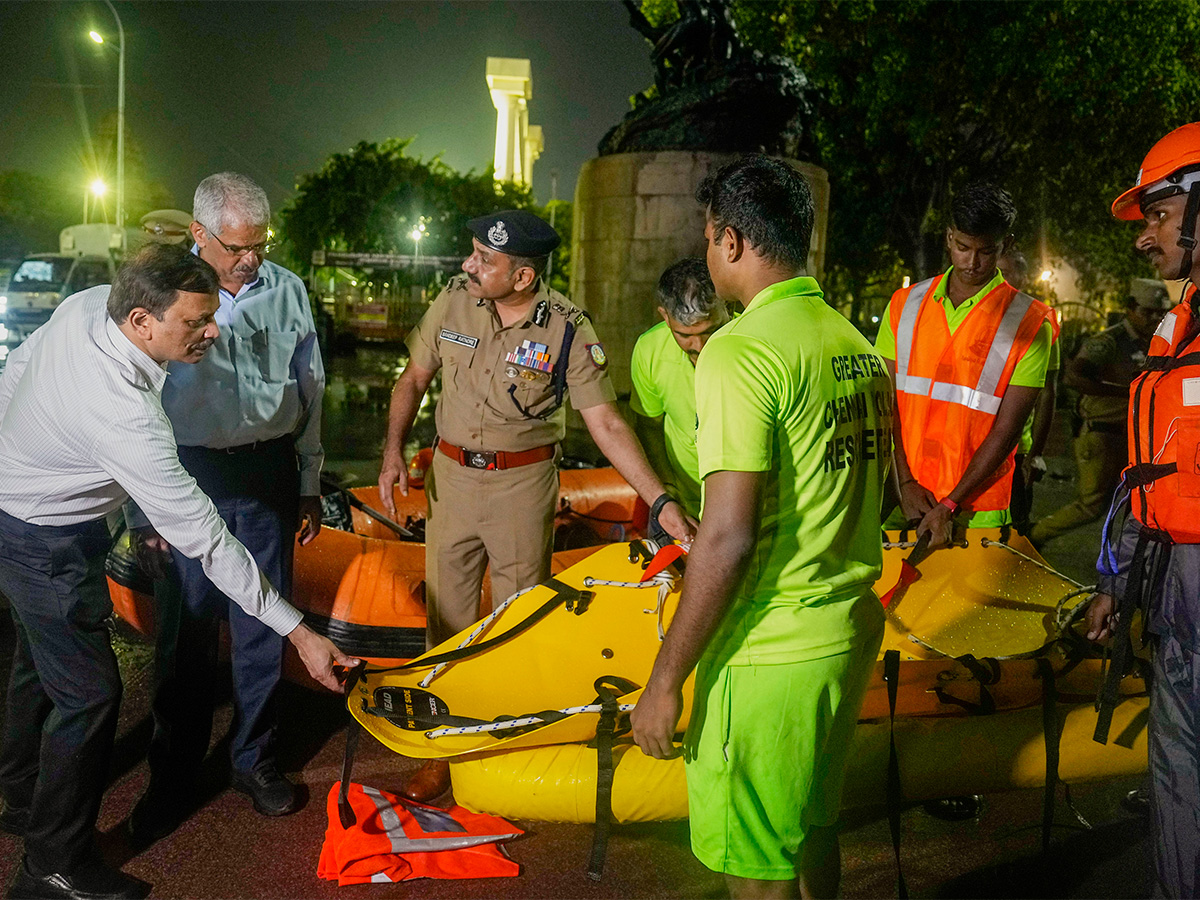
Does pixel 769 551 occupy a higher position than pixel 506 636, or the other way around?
pixel 769 551

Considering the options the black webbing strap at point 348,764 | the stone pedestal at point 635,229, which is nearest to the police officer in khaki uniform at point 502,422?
the black webbing strap at point 348,764

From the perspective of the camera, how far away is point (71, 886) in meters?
2.72

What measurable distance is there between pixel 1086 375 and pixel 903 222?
16.9 meters

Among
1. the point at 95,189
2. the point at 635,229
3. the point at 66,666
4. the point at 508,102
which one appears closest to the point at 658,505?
the point at 66,666

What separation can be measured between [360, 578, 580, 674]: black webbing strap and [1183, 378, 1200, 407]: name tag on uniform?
1725mm

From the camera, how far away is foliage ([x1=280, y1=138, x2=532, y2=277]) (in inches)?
1615

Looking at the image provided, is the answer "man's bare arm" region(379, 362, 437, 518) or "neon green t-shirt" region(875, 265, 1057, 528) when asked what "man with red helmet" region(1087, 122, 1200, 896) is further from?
"man's bare arm" region(379, 362, 437, 518)

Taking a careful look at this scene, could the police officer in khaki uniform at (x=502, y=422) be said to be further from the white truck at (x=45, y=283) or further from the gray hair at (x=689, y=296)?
the white truck at (x=45, y=283)

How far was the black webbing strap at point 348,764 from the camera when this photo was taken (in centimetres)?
281

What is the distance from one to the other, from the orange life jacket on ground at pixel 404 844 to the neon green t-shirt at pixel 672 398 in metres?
1.49

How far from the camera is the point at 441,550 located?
3.56m

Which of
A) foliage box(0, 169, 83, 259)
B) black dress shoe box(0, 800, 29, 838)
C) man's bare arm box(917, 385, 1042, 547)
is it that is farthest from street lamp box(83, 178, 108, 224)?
man's bare arm box(917, 385, 1042, 547)

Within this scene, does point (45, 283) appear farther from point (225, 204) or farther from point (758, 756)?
point (758, 756)

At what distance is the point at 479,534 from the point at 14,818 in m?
1.68
